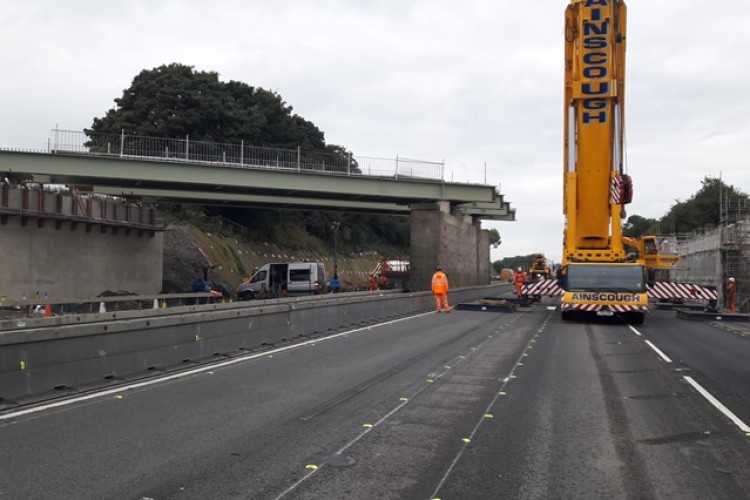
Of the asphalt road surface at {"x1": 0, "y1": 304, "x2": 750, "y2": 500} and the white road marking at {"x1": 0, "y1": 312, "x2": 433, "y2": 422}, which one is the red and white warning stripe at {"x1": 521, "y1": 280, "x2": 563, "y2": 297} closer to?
the asphalt road surface at {"x1": 0, "y1": 304, "x2": 750, "y2": 500}

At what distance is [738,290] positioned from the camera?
34.9m

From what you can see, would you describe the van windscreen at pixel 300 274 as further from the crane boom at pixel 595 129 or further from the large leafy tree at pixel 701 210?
the large leafy tree at pixel 701 210

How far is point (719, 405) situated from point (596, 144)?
15.7 m

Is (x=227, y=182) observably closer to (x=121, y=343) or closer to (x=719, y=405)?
(x=121, y=343)

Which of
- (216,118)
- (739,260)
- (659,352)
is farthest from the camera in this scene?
(216,118)

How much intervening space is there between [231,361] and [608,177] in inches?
627

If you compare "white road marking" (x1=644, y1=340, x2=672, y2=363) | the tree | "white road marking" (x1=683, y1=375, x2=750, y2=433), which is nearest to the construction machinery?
"white road marking" (x1=644, y1=340, x2=672, y2=363)

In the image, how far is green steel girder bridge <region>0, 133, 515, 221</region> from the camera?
31.4 metres

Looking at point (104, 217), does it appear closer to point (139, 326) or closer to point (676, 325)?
point (139, 326)

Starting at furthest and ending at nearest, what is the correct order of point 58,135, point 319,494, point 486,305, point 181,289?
point 181,289 → point 58,135 → point 486,305 → point 319,494

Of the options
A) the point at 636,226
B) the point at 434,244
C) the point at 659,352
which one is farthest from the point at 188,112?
the point at 636,226

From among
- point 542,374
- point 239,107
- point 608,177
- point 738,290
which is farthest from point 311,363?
point 239,107

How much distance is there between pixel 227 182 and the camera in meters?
35.1

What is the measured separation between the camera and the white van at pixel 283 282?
39000 millimetres
